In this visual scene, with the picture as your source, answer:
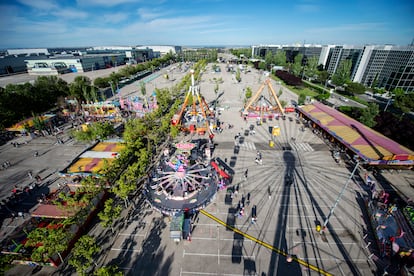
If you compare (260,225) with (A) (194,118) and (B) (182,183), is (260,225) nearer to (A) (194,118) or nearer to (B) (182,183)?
(B) (182,183)

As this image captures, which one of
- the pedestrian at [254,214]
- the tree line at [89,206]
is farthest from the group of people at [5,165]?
the pedestrian at [254,214]

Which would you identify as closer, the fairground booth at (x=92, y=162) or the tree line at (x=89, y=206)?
the tree line at (x=89, y=206)

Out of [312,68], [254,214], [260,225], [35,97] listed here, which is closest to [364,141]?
[254,214]

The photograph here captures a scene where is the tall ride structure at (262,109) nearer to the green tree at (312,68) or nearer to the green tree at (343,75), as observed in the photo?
the green tree at (343,75)

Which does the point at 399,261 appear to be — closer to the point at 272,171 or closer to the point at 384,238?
the point at 384,238

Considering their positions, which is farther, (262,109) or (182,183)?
(262,109)

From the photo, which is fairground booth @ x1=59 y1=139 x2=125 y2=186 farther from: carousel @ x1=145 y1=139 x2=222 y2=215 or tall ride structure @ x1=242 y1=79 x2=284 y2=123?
tall ride structure @ x1=242 y1=79 x2=284 y2=123

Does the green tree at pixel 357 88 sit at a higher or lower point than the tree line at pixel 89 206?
higher

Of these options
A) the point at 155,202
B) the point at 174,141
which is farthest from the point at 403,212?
the point at 174,141
